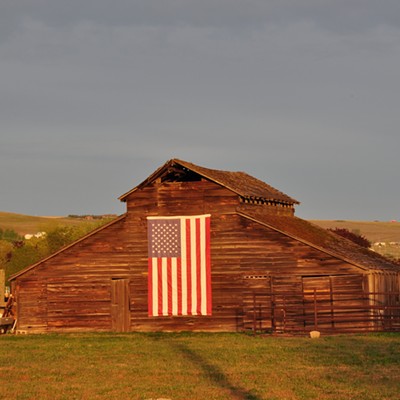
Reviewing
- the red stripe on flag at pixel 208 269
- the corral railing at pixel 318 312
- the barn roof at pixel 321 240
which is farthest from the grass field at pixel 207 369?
the barn roof at pixel 321 240

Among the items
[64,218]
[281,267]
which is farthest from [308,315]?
[64,218]

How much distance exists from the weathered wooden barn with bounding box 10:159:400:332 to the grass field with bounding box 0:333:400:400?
517cm

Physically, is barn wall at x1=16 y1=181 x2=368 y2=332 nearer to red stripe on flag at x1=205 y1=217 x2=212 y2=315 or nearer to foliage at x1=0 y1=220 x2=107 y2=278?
red stripe on flag at x1=205 y1=217 x2=212 y2=315

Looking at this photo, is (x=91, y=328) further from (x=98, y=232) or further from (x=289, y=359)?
(x=289, y=359)

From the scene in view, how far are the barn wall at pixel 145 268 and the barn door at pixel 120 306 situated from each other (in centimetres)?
15

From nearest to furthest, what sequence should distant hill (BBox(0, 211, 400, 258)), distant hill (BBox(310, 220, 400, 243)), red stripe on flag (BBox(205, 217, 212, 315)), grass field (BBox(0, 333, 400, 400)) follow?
grass field (BBox(0, 333, 400, 400))
red stripe on flag (BBox(205, 217, 212, 315))
distant hill (BBox(0, 211, 400, 258))
distant hill (BBox(310, 220, 400, 243))

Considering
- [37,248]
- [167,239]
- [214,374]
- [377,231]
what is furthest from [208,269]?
[377,231]

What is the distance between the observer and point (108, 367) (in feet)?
85.7

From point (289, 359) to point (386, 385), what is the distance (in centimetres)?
585

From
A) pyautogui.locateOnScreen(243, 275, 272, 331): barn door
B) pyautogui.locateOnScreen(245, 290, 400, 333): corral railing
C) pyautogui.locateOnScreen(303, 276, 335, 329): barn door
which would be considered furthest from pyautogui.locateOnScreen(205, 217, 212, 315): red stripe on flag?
pyautogui.locateOnScreen(303, 276, 335, 329): barn door

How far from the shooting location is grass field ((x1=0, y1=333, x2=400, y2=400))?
68.5 ft

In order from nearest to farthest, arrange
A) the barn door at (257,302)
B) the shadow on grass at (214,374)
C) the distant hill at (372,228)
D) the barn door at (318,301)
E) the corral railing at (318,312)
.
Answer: the shadow on grass at (214,374) → the corral railing at (318,312) → the barn door at (318,301) → the barn door at (257,302) → the distant hill at (372,228)

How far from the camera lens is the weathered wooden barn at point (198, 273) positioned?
40.8 m

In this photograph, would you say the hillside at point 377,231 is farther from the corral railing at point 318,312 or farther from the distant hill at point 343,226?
the corral railing at point 318,312
